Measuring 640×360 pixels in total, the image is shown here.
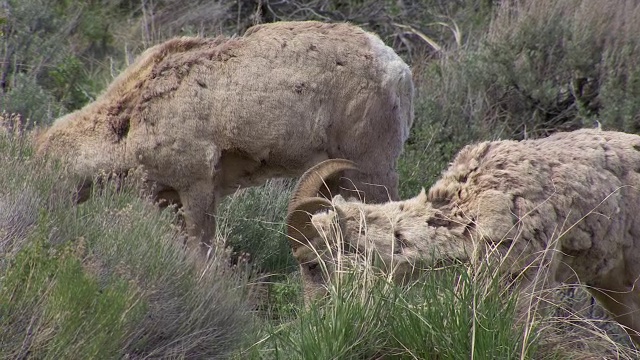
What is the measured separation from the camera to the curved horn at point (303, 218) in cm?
651

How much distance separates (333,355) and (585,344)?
1.45 m

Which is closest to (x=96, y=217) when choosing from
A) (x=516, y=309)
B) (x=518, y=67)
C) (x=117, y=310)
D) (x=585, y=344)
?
(x=117, y=310)

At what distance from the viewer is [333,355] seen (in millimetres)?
5137

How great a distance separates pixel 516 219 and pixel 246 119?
2.54 metres

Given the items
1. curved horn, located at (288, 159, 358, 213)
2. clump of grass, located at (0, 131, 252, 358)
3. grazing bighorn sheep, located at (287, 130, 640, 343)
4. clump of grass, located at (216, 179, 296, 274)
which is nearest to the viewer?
clump of grass, located at (0, 131, 252, 358)

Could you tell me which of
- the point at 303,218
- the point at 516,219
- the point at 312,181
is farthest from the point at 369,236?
the point at 516,219

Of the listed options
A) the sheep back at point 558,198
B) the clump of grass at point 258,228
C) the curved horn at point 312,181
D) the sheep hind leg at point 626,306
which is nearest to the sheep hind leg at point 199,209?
the clump of grass at point 258,228

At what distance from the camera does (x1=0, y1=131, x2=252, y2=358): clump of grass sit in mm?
4605

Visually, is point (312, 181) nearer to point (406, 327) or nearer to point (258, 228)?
point (406, 327)

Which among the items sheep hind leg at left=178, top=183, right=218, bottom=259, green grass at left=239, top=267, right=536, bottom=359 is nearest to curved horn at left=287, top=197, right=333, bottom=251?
green grass at left=239, top=267, right=536, bottom=359

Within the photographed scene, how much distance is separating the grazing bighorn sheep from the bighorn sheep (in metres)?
1.23

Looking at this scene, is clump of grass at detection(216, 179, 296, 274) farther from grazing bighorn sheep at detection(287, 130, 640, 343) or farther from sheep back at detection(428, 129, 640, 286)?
sheep back at detection(428, 129, 640, 286)

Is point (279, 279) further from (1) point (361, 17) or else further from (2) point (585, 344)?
(1) point (361, 17)

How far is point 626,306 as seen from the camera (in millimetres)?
6918
